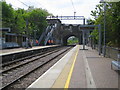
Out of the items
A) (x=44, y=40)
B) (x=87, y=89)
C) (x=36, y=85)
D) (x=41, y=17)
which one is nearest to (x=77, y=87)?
(x=87, y=89)

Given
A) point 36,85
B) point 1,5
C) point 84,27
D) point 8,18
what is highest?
point 1,5

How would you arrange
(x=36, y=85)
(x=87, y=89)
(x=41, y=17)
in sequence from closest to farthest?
(x=87, y=89) → (x=36, y=85) → (x=41, y=17)

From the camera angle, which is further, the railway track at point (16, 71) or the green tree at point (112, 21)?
the green tree at point (112, 21)

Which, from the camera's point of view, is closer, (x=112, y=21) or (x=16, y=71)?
(x=16, y=71)

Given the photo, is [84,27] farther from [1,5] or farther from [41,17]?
[41,17]

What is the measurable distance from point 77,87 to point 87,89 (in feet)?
1.43

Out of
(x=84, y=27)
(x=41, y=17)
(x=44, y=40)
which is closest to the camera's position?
(x=84, y=27)

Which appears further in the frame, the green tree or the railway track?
the green tree

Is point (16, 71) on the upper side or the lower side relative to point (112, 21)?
lower

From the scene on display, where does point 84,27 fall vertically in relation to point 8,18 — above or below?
below

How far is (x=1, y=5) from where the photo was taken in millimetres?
49469

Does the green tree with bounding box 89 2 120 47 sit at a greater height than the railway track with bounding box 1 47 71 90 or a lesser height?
greater

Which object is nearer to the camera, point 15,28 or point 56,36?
point 15,28

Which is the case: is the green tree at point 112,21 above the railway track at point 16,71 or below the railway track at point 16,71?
above
